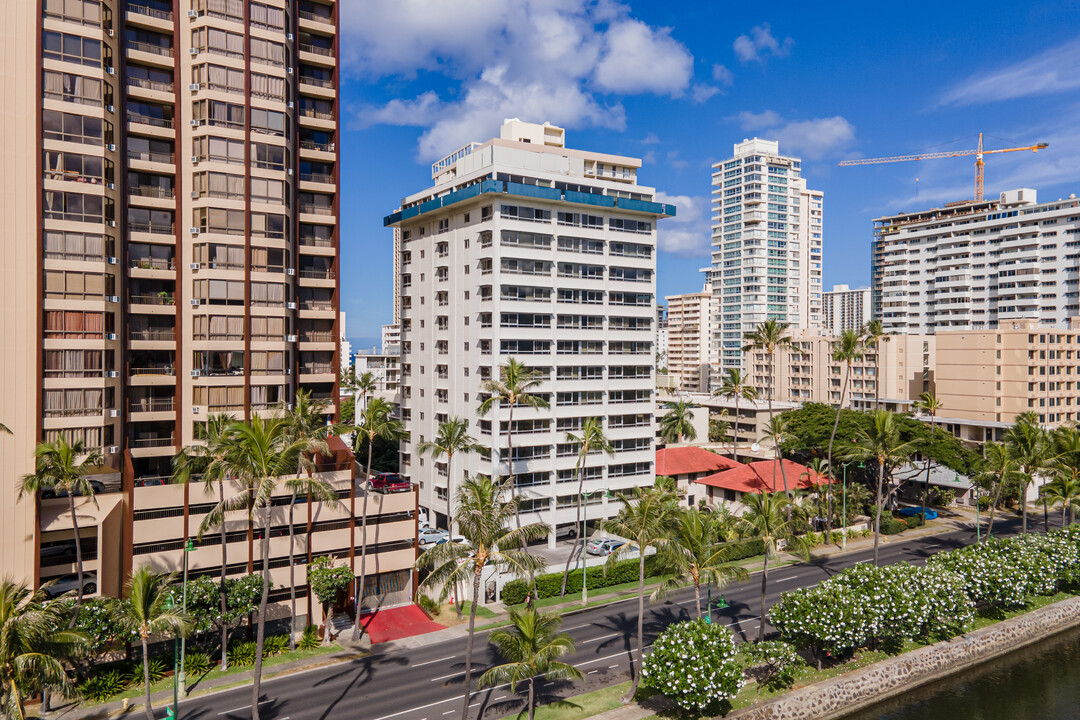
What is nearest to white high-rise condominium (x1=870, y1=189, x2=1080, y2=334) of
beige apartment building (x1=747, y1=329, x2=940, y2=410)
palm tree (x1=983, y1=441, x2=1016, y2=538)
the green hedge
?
beige apartment building (x1=747, y1=329, x2=940, y2=410)

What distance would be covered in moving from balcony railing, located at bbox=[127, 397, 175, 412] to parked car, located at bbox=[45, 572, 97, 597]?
12.5 meters

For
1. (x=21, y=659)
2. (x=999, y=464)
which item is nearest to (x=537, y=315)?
(x=999, y=464)

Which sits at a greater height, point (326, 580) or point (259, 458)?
point (259, 458)

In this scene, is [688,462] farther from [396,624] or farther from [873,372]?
[873,372]

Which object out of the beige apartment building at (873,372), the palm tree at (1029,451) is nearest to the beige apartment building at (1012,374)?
the beige apartment building at (873,372)

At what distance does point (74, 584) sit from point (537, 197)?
173 ft

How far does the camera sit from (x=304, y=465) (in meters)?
45.5

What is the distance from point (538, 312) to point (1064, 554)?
172 ft

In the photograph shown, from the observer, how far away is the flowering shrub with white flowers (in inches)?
1503

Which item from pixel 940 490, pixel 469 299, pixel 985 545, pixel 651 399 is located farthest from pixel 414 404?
pixel 940 490

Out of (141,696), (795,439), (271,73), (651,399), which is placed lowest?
(141,696)

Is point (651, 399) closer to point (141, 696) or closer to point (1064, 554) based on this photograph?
point (1064, 554)

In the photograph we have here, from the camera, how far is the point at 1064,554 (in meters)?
58.6

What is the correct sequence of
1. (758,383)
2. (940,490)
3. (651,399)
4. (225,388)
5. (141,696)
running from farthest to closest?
(758,383)
(940,490)
(651,399)
(225,388)
(141,696)
